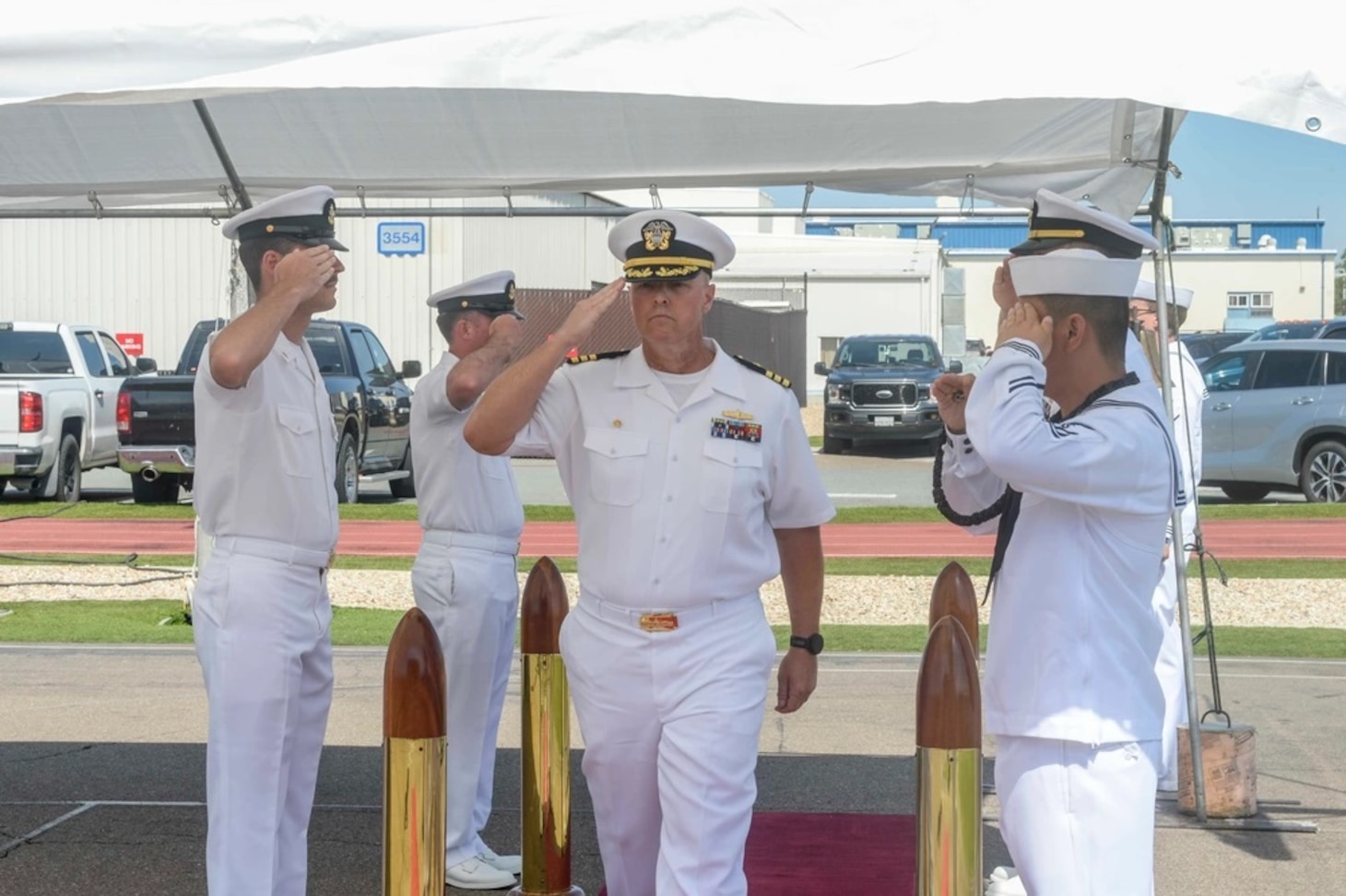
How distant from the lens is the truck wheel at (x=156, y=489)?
20188 mm

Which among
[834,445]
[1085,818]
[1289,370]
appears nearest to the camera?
[1085,818]

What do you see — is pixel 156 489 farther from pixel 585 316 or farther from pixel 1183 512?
pixel 585 316

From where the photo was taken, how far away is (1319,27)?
3982 mm

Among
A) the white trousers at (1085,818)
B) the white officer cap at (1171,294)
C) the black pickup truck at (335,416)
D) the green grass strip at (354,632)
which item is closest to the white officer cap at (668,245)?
the white trousers at (1085,818)

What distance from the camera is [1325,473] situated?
19.6m

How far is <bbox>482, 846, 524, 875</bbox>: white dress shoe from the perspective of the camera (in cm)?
587

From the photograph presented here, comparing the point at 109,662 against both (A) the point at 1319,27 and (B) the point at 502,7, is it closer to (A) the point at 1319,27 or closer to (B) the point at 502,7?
(B) the point at 502,7

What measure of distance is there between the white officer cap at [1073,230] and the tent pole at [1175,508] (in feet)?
7.12

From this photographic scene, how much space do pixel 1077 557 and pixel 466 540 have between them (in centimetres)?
274

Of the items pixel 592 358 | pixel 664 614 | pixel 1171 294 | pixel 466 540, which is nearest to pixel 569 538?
pixel 1171 294

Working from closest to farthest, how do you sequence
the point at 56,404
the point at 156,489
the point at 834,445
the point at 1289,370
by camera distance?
the point at 56,404
the point at 1289,370
the point at 156,489
the point at 834,445

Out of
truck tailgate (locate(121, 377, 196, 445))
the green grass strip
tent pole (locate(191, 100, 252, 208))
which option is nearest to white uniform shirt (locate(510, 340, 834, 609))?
tent pole (locate(191, 100, 252, 208))

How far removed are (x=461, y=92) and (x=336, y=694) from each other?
4.07 meters

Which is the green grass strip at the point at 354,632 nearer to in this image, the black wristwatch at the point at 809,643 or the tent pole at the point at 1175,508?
the tent pole at the point at 1175,508
